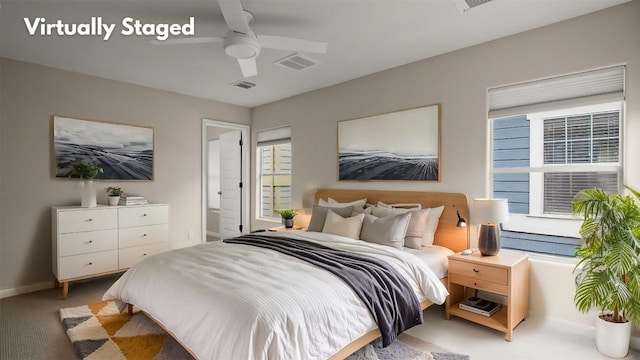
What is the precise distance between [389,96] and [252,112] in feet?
9.15

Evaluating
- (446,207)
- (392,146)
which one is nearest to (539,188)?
(446,207)

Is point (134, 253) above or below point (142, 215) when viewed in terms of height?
below

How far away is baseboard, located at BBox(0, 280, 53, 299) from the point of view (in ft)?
11.8

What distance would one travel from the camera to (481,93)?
3.20 m

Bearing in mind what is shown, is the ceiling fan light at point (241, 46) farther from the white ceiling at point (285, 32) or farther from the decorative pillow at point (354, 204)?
the decorative pillow at point (354, 204)

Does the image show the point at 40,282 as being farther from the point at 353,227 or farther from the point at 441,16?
the point at 441,16

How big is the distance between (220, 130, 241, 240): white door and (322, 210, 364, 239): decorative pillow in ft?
9.10

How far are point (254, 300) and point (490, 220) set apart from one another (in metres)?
2.01

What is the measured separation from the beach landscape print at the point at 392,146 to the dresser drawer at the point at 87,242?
284 centimetres

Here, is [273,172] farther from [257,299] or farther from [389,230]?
[257,299]

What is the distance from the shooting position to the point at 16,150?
364 cm

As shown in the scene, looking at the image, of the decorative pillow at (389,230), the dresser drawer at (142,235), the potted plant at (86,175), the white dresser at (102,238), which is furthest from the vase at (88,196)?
the decorative pillow at (389,230)

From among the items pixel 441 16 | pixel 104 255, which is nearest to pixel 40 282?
pixel 104 255

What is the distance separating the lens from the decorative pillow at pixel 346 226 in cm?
334
